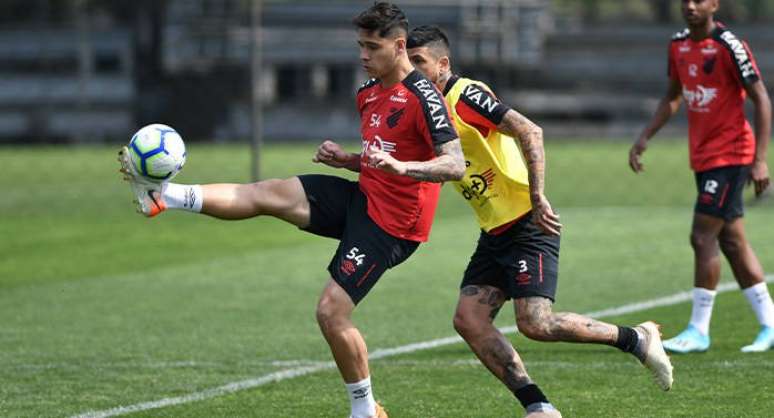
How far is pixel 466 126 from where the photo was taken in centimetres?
758

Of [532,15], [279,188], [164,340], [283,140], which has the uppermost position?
[279,188]

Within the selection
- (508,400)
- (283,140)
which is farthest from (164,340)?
(283,140)

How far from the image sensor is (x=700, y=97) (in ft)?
33.5

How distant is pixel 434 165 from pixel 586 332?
131 cm

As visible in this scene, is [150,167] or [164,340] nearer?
[150,167]

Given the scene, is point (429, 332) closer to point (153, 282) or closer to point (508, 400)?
point (508, 400)

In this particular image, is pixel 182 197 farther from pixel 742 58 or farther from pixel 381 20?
pixel 742 58

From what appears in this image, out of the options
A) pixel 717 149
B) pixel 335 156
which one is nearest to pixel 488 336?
pixel 335 156

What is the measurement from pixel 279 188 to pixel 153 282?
703 cm

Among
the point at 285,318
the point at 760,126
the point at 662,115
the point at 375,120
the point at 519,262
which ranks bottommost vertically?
the point at 285,318

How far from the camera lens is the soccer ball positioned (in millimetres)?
7250

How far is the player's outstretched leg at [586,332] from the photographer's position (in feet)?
24.5

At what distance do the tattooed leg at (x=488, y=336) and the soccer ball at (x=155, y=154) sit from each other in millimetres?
1694

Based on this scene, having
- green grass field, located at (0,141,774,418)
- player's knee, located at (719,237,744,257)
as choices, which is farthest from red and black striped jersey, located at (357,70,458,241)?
player's knee, located at (719,237,744,257)
